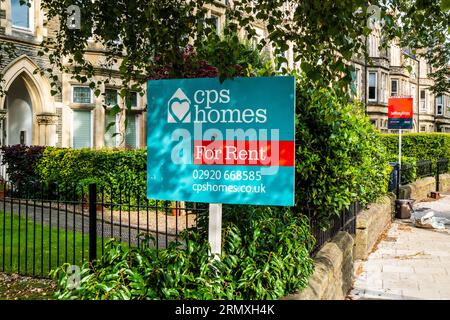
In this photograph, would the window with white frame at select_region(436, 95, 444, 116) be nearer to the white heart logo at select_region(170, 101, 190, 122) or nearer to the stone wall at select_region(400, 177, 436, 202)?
the stone wall at select_region(400, 177, 436, 202)

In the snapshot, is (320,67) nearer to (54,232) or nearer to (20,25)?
(54,232)

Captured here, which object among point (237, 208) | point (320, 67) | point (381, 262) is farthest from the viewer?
point (381, 262)

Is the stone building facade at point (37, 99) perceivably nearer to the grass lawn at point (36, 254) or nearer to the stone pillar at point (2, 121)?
the stone pillar at point (2, 121)

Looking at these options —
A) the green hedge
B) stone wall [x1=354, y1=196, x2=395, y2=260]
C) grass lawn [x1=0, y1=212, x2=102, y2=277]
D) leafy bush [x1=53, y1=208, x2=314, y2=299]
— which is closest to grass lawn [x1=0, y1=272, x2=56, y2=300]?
grass lawn [x1=0, y1=212, x2=102, y2=277]

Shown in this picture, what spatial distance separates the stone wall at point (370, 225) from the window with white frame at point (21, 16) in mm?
13360

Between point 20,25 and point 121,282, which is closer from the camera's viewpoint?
point 121,282

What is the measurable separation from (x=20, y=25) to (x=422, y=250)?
587 inches

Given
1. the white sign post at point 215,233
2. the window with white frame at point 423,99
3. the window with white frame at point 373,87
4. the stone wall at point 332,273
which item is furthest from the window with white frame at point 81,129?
the window with white frame at point 423,99

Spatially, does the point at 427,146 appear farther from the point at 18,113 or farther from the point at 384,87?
the point at 384,87

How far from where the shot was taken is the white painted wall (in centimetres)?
1850

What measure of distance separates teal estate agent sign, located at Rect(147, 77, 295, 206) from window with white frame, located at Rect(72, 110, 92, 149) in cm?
1627

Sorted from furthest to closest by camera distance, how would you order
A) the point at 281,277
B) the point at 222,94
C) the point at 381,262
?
the point at 381,262
the point at 281,277
the point at 222,94
